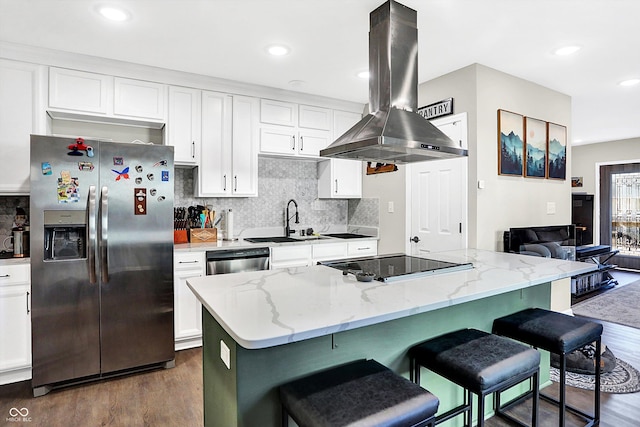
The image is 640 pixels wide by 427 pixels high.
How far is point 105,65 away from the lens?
3.16 meters

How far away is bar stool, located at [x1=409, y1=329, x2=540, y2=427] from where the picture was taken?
1.56m

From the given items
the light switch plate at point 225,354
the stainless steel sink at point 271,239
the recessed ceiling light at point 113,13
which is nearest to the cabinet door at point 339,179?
the stainless steel sink at point 271,239

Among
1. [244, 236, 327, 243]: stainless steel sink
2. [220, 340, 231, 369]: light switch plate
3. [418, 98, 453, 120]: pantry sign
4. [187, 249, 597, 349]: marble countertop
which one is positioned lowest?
[220, 340, 231, 369]: light switch plate

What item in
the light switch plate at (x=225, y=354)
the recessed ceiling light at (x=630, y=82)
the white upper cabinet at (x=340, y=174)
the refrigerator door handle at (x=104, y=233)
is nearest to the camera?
the light switch plate at (x=225, y=354)

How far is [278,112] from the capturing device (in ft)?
13.3

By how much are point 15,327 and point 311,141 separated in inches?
122

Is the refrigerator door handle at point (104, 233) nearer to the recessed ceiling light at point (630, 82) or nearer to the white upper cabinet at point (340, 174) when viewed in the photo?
the white upper cabinet at point (340, 174)

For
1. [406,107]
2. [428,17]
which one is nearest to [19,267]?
[406,107]

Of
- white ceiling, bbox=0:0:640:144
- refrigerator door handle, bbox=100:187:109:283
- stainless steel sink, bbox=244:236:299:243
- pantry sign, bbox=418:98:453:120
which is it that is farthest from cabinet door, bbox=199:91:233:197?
pantry sign, bbox=418:98:453:120

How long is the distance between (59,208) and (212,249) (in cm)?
120

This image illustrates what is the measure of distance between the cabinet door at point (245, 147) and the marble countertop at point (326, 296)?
1858 mm

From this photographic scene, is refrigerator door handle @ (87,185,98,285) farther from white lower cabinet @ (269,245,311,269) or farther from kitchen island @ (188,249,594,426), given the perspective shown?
white lower cabinet @ (269,245,311,269)

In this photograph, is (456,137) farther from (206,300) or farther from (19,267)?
(19,267)

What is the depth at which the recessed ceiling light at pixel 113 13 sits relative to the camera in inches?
92.4
